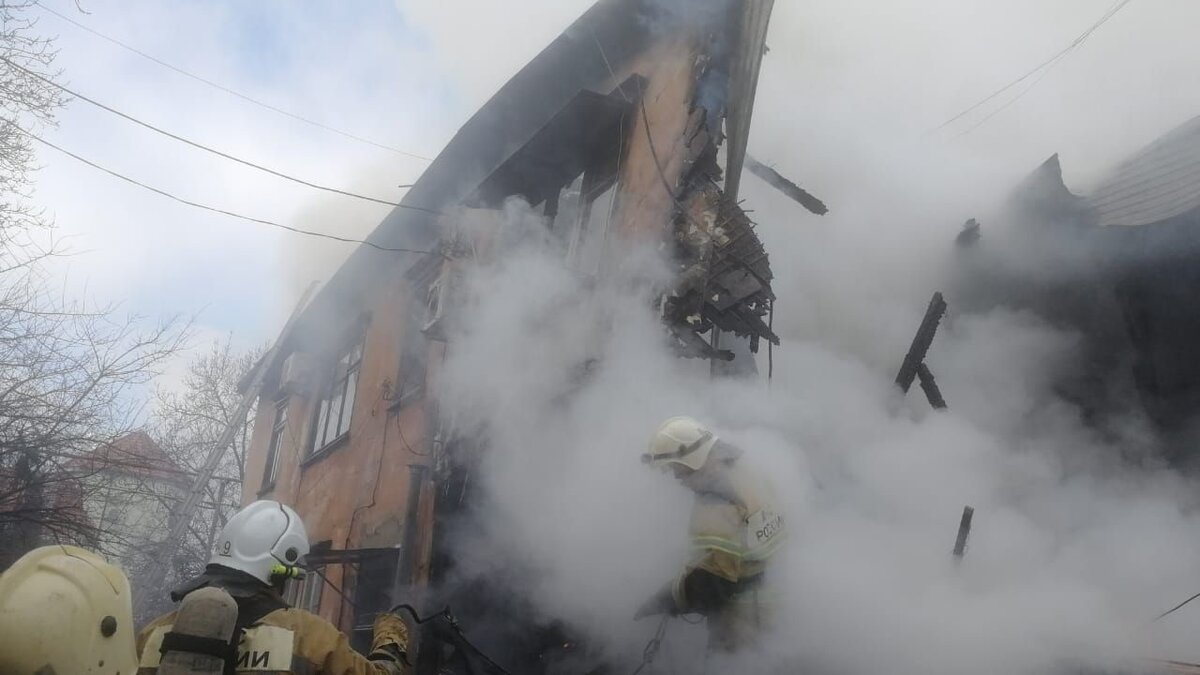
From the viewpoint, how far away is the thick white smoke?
13.9ft

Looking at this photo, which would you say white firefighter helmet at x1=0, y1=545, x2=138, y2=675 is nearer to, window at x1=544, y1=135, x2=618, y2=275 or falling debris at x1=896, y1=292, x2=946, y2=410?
falling debris at x1=896, y1=292, x2=946, y2=410

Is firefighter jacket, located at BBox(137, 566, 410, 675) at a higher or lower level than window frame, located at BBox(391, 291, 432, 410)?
lower

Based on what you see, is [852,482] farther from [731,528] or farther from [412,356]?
[412,356]

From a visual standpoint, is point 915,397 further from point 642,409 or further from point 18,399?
point 18,399

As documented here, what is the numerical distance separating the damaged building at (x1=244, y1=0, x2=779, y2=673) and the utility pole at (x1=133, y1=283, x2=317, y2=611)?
4.64 metres

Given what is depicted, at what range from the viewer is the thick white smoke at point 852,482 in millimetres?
4242

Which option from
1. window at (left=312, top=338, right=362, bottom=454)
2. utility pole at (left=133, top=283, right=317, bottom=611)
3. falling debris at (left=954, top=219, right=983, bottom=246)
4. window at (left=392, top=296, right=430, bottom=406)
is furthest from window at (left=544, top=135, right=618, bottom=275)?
utility pole at (left=133, top=283, right=317, bottom=611)

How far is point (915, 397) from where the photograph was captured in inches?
241

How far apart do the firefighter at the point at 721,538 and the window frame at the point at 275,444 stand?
12.1 metres

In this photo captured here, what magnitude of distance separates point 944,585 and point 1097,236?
3069mm

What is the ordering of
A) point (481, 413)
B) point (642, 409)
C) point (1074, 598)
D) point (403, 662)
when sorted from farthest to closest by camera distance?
1. point (481, 413)
2. point (642, 409)
3. point (1074, 598)
4. point (403, 662)

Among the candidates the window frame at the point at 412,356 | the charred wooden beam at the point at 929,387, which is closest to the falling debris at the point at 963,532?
the charred wooden beam at the point at 929,387

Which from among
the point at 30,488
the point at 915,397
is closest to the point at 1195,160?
the point at 915,397

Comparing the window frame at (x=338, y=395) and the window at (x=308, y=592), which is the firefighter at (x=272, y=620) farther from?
the window frame at (x=338, y=395)
